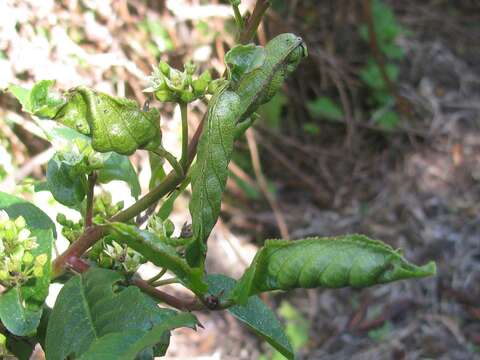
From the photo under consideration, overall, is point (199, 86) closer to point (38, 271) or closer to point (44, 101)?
point (44, 101)

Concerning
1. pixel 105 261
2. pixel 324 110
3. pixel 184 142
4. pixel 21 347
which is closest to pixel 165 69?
pixel 184 142

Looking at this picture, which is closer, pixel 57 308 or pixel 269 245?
pixel 269 245

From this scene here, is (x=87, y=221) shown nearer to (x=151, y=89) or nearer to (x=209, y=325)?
(x=151, y=89)

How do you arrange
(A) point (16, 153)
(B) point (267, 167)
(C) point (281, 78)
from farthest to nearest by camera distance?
(B) point (267, 167) < (A) point (16, 153) < (C) point (281, 78)

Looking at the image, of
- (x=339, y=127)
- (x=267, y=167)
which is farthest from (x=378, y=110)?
(x=267, y=167)

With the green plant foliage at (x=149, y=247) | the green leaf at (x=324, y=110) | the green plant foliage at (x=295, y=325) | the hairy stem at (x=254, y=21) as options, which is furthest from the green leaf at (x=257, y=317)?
the green leaf at (x=324, y=110)
